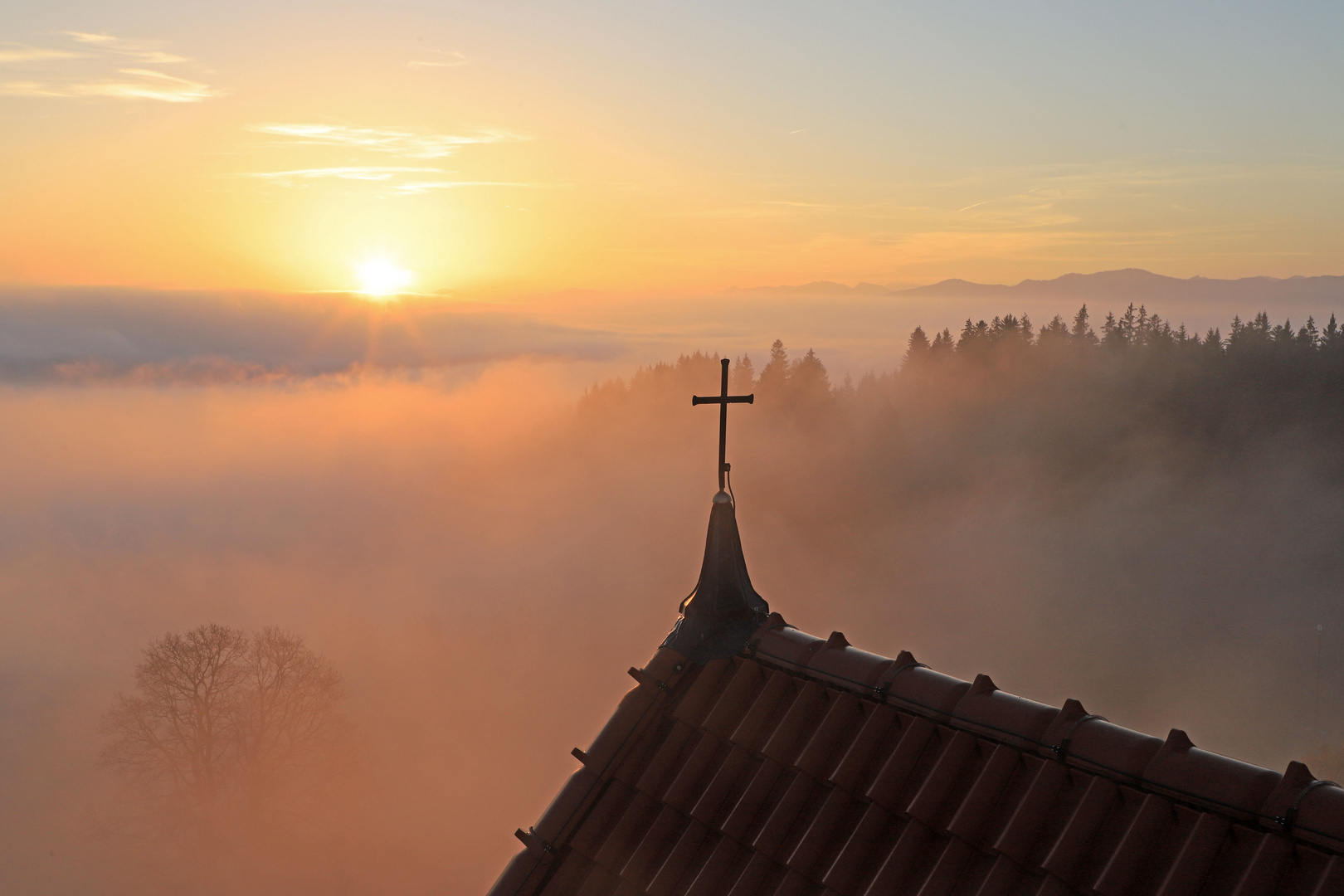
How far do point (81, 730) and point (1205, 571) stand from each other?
444 ft

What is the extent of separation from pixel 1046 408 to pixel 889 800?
145260 mm

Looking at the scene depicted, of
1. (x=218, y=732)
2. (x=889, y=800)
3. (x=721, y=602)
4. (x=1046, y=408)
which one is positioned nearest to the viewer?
(x=889, y=800)

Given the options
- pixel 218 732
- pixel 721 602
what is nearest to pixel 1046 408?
pixel 218 732

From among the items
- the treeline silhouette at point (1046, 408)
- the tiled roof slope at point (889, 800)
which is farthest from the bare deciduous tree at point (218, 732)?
the treeline silhouette at point (1046, 408)

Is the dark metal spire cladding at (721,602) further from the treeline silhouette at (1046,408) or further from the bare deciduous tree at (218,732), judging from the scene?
the treeline silhouette at (1046,408)

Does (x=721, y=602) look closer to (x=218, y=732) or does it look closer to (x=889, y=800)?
(x=889, y=800)

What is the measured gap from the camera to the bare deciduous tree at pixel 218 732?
49.7 meters

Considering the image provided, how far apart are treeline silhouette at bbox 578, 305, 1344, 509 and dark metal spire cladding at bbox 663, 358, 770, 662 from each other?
112m

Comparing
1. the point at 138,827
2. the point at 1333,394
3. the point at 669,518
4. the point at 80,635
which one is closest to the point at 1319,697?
the point at 1333,394

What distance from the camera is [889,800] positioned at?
5.19 meters

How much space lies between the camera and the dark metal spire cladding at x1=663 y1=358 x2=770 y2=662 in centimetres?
670

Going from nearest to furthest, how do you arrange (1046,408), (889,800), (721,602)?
(889,800) → (721,602) → (1046,408)

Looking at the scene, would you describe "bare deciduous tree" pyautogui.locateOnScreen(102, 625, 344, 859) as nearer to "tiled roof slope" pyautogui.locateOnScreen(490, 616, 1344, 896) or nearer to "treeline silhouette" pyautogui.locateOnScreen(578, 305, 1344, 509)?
"tiled roof slope" pyautogui.locateOnScreen(490, 616, 1344, 896)

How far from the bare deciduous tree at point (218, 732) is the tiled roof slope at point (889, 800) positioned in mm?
50444
